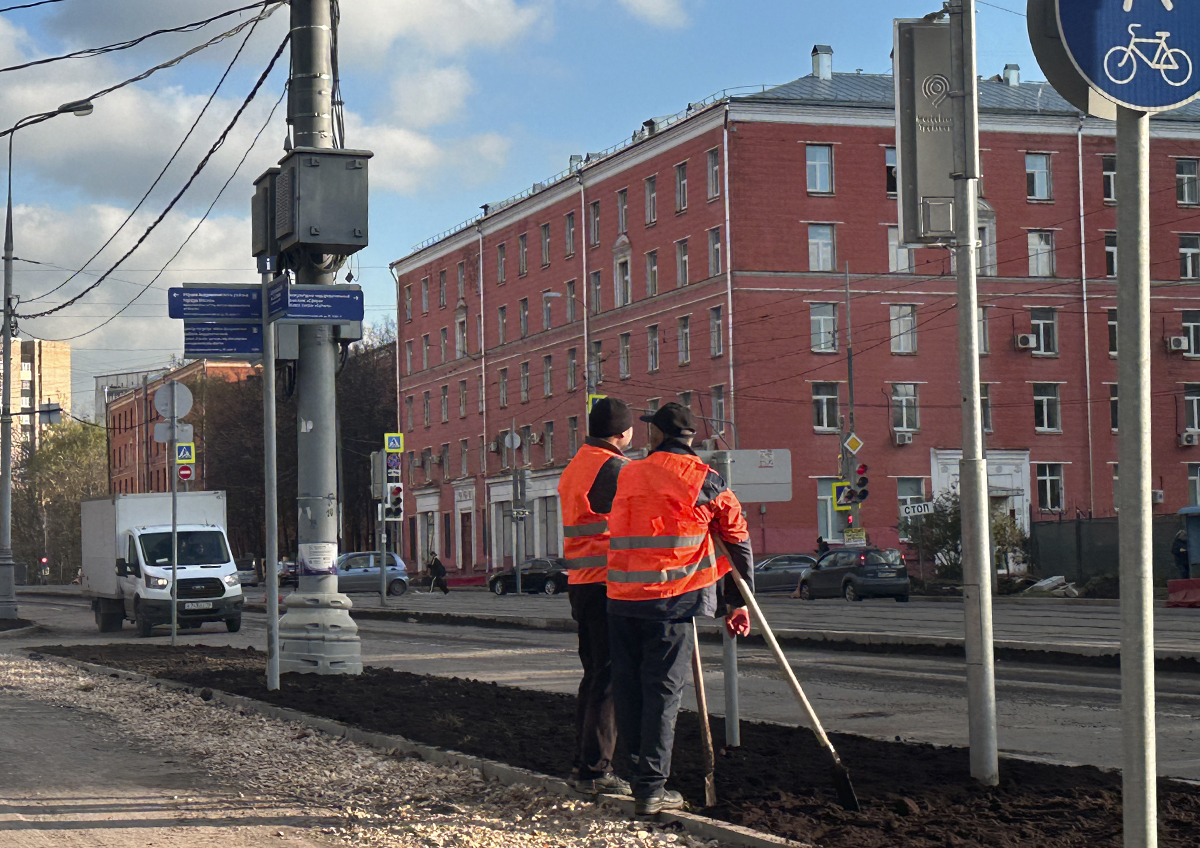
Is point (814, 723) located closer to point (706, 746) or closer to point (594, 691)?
point (706, 746)

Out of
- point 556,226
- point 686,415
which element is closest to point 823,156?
point 556,226

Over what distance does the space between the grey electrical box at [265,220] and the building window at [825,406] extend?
141 feet

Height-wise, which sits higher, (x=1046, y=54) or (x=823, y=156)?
(x=823, y=156)

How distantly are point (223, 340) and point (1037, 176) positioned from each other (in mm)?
50098

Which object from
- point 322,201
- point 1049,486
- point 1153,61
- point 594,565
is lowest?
point 1049,486

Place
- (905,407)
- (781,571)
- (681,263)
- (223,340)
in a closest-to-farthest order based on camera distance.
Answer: (223,340) → (781,571) → (905,407) → (681,263)

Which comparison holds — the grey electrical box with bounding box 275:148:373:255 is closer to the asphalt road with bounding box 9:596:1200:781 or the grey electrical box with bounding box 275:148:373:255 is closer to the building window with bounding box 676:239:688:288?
the asphalt road with bounding box 9:596:1200:781

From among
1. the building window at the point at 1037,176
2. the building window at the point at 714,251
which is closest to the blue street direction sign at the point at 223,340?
the building window at the point at 714,251

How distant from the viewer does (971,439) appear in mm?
7215

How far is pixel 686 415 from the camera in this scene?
683cm

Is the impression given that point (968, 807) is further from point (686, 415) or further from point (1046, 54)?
point (1046, 54)

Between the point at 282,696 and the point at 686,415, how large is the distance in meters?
6.32

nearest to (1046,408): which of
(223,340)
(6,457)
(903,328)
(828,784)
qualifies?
(903,328)

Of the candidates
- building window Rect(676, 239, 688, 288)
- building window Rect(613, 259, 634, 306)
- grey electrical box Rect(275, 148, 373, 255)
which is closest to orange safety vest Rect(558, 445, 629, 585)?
grey electrical box Rect(275, 148, 373, 255)
